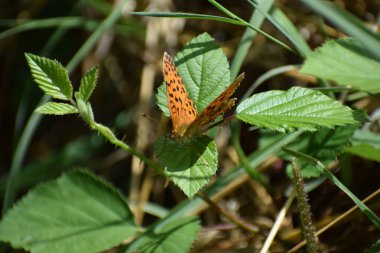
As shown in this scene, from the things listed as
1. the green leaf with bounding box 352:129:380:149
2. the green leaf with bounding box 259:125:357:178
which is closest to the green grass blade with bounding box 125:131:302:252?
the green leaf with bounding box 259:125:357:178

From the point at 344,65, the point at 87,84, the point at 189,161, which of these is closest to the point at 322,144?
the point at 344,65

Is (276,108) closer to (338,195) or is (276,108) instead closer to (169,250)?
(169,250)

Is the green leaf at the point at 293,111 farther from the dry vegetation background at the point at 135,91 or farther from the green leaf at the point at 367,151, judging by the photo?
the dry vegetation background at the point at 135,91

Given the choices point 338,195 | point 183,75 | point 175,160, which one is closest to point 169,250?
point 175,160

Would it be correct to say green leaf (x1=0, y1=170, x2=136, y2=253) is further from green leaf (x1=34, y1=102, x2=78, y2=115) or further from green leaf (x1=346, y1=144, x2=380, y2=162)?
green leaf (x1=346, y1=144, x2=380, y2=162)

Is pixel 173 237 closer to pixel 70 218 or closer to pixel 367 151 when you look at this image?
pixel 70 218
